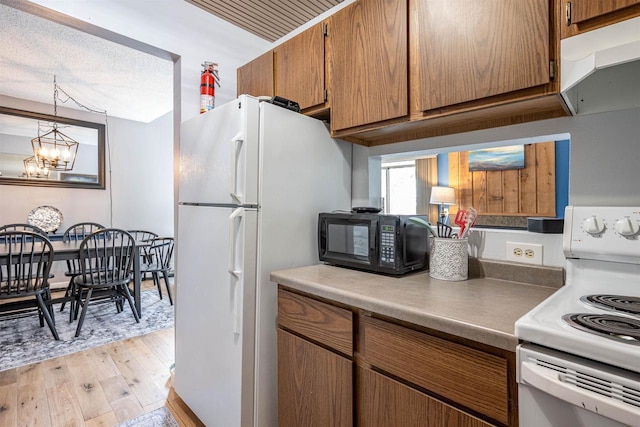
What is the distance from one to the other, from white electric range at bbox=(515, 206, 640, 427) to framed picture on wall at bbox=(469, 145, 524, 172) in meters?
2.71

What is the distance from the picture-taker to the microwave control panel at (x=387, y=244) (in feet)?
4.24

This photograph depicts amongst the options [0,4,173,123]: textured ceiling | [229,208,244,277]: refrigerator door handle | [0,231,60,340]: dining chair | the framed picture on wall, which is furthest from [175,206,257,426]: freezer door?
the framed picture on wall

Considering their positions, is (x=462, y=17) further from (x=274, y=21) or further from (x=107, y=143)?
(x=107, y=143)

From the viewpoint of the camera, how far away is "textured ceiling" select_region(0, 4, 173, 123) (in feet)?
8.54

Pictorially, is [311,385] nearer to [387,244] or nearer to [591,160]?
[387,244]

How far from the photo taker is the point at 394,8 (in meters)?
1.28

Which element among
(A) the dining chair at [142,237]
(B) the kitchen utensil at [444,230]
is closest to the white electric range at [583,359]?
(B) the kitchen utensil at [444,230]

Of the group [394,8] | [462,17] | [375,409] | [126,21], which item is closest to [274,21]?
[126,21]

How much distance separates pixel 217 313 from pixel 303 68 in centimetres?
131

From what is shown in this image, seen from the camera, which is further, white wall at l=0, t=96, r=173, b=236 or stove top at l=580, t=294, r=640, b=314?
white wall at l=0, t=96, r=173, b=236

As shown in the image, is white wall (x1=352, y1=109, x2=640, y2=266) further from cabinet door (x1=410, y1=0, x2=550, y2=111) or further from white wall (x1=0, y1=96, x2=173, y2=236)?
white wall (x1=0, y1=96, x2=173, y2=236)

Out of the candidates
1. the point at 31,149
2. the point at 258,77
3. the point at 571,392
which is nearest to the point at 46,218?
the point at 31,149

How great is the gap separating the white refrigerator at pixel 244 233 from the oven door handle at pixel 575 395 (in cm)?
102

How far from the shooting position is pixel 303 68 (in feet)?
5.52
